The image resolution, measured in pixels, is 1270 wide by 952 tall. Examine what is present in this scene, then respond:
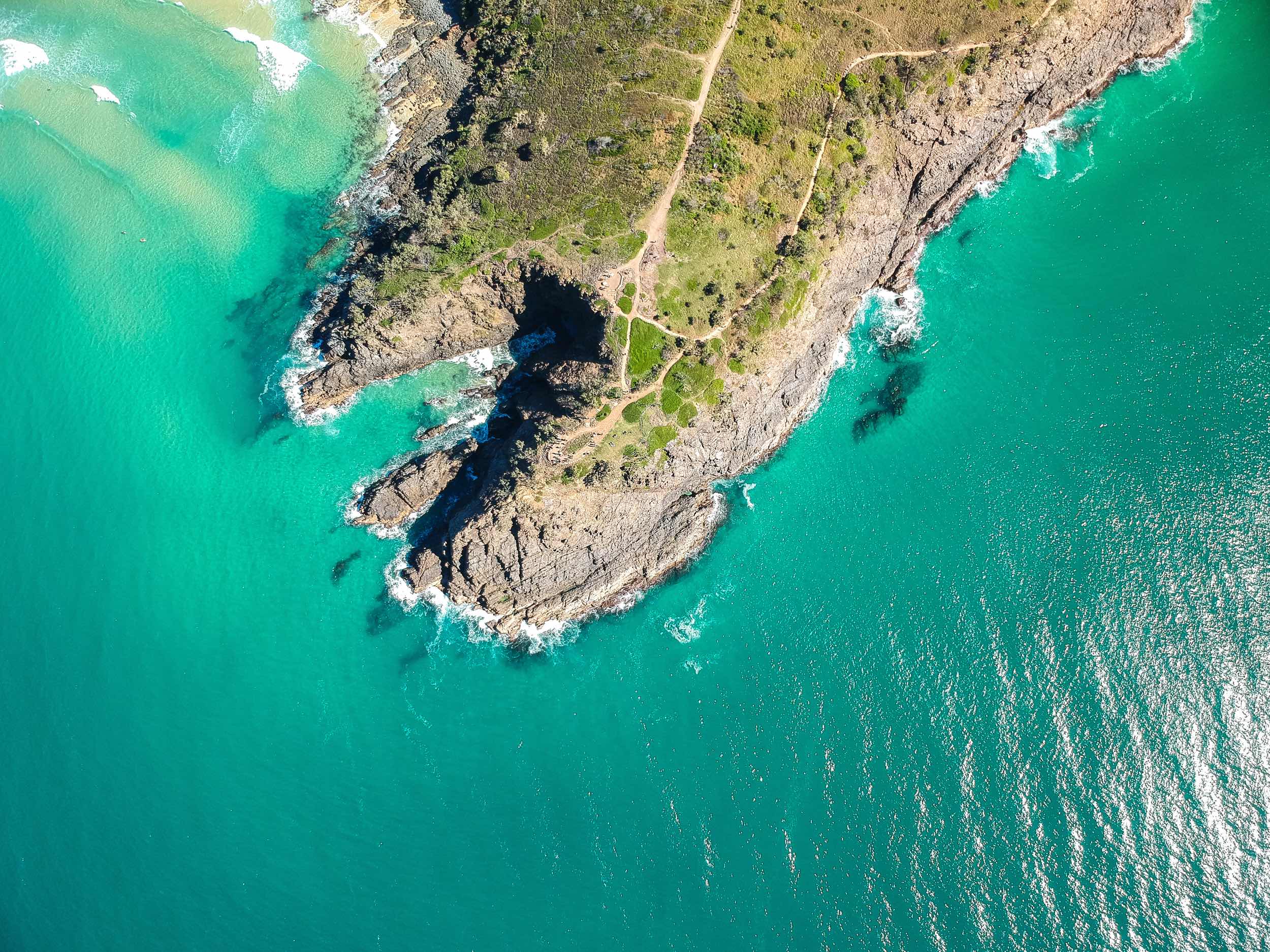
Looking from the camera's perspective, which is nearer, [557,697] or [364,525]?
[557,697]

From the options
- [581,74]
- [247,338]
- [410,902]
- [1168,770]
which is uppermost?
[581,74]

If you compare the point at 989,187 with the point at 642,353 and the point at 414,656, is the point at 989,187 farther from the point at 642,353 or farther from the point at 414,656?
the point at 414,656

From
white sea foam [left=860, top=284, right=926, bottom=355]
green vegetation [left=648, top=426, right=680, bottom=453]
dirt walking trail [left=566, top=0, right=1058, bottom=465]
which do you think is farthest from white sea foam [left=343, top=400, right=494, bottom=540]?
white sea foam [left=860, top=284, right=926, bottom=355]

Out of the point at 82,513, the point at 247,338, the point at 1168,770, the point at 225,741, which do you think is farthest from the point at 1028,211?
the point at 82,513

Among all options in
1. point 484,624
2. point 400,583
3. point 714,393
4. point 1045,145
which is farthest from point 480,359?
point 1045,145

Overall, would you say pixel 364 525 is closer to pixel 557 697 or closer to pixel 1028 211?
pixel 557 697

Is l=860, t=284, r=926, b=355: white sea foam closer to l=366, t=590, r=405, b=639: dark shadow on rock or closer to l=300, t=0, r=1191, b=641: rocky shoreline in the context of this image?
l=300, t=0, r=1191, b=641: rocky shoreline

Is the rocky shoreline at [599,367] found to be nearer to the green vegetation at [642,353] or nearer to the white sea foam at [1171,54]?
the white sea foam at [1171,54]
